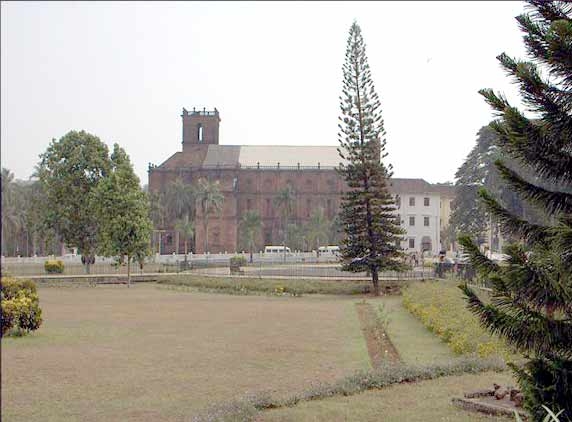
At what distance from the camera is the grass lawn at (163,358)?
8.64 meters

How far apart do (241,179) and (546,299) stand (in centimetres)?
6761

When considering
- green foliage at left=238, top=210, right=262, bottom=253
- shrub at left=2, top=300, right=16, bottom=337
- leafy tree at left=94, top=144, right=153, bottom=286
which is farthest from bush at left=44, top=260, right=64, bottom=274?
green foliage at left=238, top=210, right=262, bottom=253

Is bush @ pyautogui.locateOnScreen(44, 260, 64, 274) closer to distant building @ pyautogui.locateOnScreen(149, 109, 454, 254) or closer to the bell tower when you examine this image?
distant building @ pyautogui.locateOnScreen(149, 109, 454, 254)

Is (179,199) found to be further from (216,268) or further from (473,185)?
(473,185)

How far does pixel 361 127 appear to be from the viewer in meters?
31.2

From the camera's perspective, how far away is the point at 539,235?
22.7 ft

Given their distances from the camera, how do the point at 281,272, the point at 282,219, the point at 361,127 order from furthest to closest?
the point at 282,219 < the point at 281,272 < the point at 361,127

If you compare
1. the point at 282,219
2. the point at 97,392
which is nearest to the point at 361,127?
the point at 97,392

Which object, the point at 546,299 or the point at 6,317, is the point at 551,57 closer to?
the point at 546,299

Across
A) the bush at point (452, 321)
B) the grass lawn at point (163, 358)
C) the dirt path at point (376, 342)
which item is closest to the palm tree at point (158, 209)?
the grass lawn at point (163, 358)

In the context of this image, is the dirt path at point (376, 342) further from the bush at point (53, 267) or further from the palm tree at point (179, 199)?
the palm tree at point (179, 199)

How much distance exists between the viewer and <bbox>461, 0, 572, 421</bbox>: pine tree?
5.85m

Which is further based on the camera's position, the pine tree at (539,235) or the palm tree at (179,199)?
the palm tree at (179,199)

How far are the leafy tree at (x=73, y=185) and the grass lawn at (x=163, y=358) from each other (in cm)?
1725
